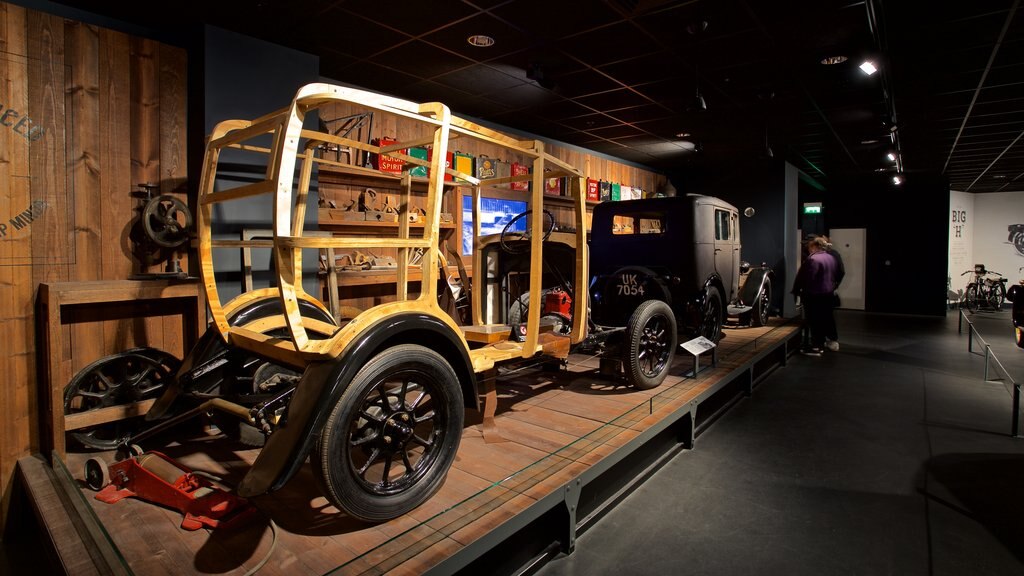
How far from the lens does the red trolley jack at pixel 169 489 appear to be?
209cm

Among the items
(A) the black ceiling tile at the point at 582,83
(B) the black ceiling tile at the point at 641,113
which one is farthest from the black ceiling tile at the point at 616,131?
(A) the black ceiling tile at the point at 582,83

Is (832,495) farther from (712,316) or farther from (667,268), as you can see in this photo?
(667,268)

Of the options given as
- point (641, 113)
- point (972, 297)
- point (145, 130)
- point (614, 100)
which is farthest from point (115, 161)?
point (972, 297)

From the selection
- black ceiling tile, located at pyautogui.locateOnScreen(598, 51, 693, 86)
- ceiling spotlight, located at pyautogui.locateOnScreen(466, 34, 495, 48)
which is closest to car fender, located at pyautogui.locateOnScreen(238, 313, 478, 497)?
ceiling spotlight, located at pyautogui.locateOnScreen(466, 34, 495, 48)

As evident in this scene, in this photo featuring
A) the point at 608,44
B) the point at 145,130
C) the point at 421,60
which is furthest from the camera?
the point at 421,60

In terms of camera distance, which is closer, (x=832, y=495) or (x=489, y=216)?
(x=832, y=495)

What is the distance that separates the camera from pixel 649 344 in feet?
13.9

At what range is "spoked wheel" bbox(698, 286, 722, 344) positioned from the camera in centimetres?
520

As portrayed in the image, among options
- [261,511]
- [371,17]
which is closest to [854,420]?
[261,511]

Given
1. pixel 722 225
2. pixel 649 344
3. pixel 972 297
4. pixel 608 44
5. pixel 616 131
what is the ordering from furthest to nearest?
pixel 972 297 < pixel 616 131 < pixel 722 225 < pixel 608 44 < pixel 649 344

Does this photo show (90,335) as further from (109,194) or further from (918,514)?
(918,514)

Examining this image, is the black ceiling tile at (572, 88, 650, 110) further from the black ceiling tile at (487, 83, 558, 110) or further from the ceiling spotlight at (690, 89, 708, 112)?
the ceiling spotlight at (690, 89, 708, 112)

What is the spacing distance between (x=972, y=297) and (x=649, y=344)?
13.8 metres

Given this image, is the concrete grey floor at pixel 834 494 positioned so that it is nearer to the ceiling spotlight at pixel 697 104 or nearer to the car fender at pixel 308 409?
the car fender at pixel 308 409
